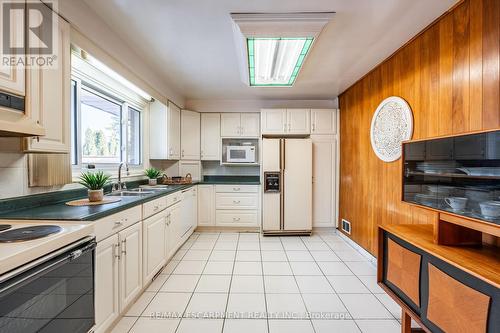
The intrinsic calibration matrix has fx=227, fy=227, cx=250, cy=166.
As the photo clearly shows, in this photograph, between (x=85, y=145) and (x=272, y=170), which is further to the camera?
(x=272, y=170)

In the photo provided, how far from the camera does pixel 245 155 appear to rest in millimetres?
4262

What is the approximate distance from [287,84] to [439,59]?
1752 millimetres

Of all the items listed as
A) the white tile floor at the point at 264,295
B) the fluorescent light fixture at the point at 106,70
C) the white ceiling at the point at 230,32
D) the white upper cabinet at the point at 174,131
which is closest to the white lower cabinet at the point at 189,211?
the white tile floor at the point at 264,295

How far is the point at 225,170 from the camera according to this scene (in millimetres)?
4527

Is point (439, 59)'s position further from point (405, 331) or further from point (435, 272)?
point (405, 331)

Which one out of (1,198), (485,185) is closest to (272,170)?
(485,185)

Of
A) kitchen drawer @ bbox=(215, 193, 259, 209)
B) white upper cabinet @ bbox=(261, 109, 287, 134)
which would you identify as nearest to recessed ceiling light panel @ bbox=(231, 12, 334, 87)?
white upper cabinet @ bbox=(261, 109, 287, 134)

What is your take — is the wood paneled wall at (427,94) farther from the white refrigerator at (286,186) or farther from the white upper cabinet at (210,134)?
the white upper cabinet at (210,134)

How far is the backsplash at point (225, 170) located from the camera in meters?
4.52

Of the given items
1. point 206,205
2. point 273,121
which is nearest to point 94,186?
point 206,205

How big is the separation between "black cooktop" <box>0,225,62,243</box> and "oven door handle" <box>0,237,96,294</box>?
0.43 feet

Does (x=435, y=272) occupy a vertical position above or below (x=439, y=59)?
below

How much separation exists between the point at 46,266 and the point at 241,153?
134 inches

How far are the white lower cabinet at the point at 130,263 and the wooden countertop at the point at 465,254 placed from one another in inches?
78.8
